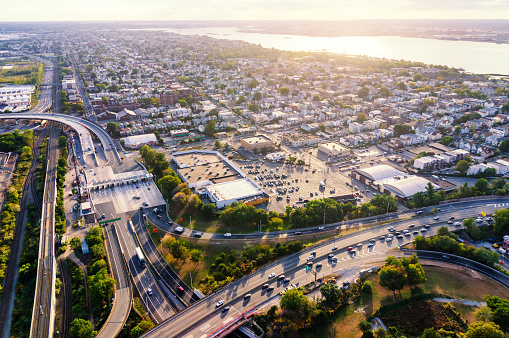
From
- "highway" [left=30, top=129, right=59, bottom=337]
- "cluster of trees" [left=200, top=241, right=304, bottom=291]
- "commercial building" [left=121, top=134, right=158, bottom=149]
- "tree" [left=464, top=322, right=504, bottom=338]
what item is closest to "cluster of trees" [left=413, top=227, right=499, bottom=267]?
"tree" [left=464, top=322, right=504, bottom=338]

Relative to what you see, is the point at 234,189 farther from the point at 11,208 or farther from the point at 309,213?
the point at 11,208

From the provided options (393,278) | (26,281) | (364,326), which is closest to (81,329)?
(26,281)

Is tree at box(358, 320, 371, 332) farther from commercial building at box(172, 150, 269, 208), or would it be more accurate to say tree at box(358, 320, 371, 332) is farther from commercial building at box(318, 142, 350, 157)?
commercial building at box(318, 142, 350, 157)

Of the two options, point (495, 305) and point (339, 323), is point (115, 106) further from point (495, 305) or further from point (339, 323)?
point (495, 305)

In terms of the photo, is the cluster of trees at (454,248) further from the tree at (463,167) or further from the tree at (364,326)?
the tree at (463,167)

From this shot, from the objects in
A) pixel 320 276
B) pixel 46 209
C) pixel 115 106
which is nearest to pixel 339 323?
pixel 320 276

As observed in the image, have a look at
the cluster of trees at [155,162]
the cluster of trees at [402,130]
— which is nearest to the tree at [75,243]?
the cluster of trees at [155,162]
